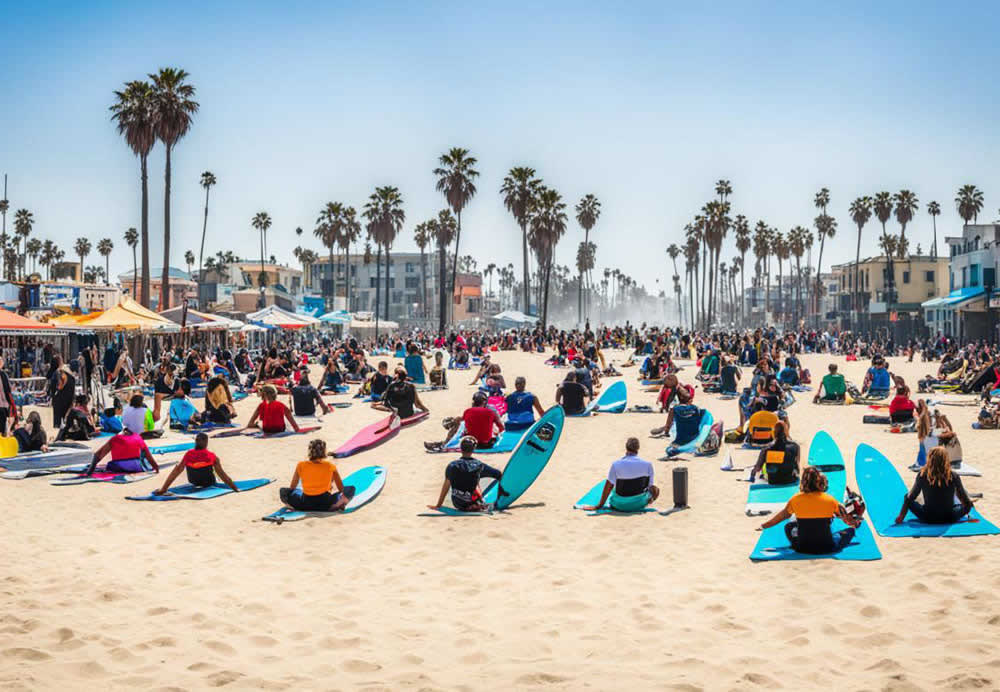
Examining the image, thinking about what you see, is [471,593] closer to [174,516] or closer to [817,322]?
[174,516]

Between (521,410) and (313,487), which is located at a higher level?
(521,410)

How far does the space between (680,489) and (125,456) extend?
7.75 m

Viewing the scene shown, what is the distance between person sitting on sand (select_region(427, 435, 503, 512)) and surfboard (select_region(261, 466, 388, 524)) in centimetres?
105

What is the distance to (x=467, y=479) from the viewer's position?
415 inches

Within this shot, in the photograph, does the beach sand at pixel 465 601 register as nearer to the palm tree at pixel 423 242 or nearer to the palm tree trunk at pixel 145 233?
the palm tree trunk at pixel 145 233

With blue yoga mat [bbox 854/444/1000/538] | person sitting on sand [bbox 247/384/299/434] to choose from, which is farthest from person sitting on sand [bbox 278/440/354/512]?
person sitting on sand [bbox 247/384/299/434]

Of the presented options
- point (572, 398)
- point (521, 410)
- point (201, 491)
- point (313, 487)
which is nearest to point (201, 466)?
point (201, 491)

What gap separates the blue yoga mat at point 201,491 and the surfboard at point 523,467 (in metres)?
3.32

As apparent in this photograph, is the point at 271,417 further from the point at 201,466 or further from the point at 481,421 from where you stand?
the point at 201,466

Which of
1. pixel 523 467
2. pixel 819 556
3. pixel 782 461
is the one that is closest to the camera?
pixel 819 556

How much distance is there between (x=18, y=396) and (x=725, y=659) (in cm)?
2051

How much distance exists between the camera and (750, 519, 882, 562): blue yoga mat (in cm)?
825

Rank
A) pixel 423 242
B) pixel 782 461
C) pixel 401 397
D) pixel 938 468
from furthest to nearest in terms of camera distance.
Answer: pixel 423 242 → pixel 401 397 → pixel 782 461 → pixel 938 468

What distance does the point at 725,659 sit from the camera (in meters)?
5.94
